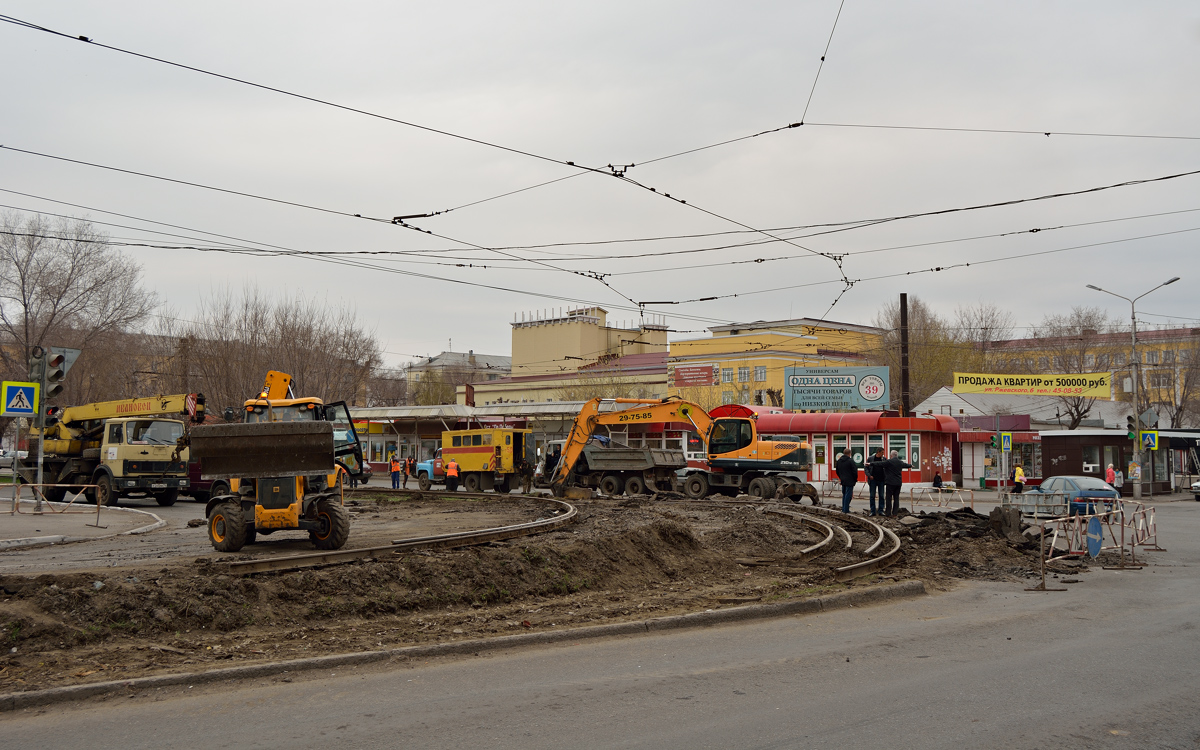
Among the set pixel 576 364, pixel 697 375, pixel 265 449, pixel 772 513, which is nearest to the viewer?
pixel 265 449

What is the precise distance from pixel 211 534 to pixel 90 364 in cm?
3267

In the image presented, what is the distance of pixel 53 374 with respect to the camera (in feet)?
57.0

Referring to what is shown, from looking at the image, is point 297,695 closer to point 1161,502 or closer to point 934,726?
point 934,726

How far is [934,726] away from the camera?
5715 millimetres

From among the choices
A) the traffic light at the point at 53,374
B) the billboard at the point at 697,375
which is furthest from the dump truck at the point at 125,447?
the billboard at the point at 697,375

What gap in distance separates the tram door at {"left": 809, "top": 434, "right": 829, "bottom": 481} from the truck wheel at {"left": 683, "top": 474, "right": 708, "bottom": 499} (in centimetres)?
1332

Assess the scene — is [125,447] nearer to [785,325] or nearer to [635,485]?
[635,485]

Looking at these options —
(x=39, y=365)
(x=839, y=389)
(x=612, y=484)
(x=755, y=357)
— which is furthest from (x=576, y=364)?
(x=39, y=365)

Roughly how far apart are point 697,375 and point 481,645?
177 feet

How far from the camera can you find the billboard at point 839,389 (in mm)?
47438

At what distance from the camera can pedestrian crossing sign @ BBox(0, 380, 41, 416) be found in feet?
56.5

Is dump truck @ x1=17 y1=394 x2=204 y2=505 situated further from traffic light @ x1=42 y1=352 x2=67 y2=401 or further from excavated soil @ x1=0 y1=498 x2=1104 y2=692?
excavated soil @ x1=0 y1=498 x2=1104 y2=692

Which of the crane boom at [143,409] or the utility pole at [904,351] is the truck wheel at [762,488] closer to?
the utility pole at [904,351]

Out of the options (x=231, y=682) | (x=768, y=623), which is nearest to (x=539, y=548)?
(x=768, y=623)
